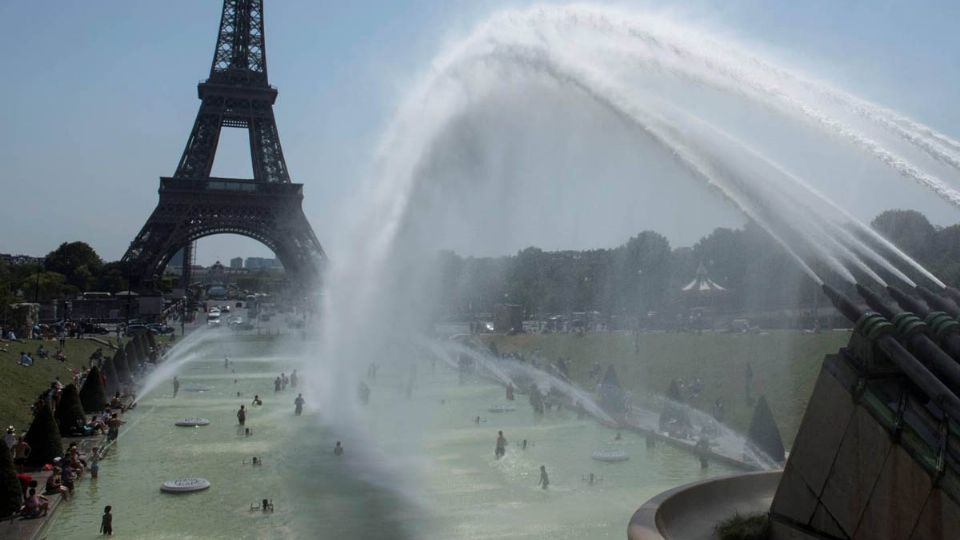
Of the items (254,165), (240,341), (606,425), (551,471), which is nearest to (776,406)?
(606,425)

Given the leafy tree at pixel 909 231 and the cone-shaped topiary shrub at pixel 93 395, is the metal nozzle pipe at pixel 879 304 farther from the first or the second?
the leafy tree at pixel 909 231

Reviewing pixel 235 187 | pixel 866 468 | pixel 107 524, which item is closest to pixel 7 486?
pixel 107 524

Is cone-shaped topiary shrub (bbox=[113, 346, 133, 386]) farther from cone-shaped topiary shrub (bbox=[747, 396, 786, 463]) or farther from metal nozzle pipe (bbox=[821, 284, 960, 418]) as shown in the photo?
metal nozzle pipe (bbox=[821, 284, 960, 418])

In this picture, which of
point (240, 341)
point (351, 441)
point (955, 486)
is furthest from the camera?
point (240, 341)

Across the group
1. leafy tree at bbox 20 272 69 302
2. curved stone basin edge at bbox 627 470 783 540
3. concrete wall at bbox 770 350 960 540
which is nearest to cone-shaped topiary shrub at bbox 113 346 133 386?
curved stone basin edge at bbox 627 470 783 540

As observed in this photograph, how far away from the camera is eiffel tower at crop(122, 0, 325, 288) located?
279 feet

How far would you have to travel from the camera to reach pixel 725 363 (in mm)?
39219

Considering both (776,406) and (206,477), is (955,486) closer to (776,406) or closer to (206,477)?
(206,477)

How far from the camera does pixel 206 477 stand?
888 inches

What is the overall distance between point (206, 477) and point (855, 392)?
17.8 m

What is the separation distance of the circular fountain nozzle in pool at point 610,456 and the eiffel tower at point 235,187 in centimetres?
6140

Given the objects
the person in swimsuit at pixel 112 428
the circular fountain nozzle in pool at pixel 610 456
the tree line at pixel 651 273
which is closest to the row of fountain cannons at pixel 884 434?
the circular fountain nozzle in pool at pixel 610 456

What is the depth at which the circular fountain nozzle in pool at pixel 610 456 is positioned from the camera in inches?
968

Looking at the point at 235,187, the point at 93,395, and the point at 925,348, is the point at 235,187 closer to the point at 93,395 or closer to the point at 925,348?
the point at 93,395
